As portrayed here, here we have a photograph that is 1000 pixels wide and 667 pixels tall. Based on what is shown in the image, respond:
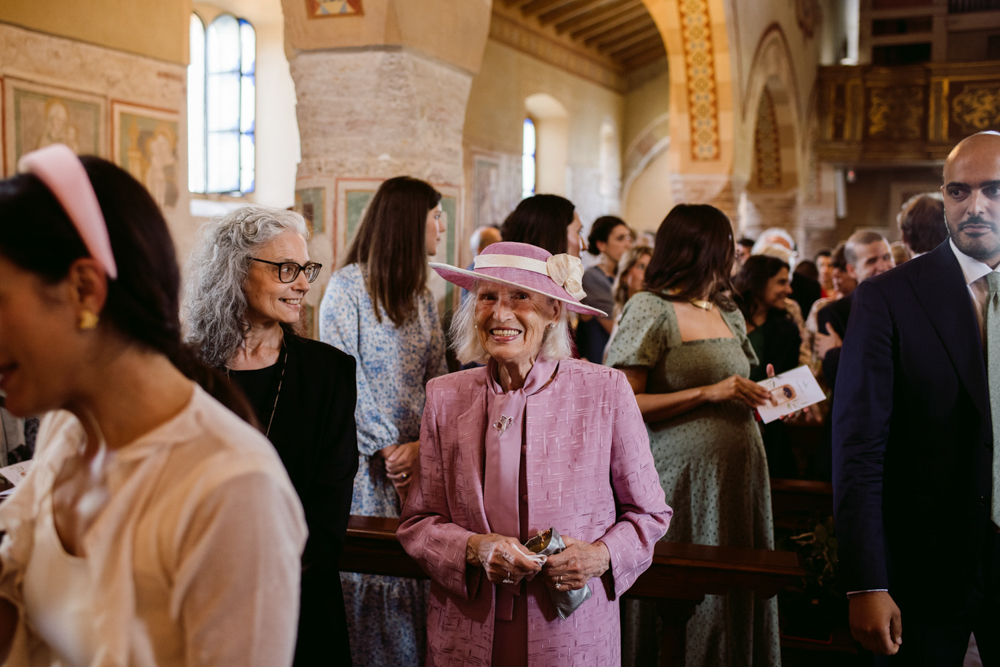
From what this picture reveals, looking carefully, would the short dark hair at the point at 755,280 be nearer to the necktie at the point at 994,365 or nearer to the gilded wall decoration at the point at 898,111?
the necktie at the point at 994,365

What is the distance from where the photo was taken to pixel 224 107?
33.4 ft

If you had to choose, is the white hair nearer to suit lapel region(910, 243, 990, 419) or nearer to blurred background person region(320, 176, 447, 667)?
blurred background person region(320, 176, 447, 667)

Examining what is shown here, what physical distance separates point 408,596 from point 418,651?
0.64 ft

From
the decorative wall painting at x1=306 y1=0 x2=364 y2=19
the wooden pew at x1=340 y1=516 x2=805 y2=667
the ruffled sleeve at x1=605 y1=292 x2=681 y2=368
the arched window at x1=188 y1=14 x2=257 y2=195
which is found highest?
the arched window at x1=188 y1=14 x2=257 y2=195

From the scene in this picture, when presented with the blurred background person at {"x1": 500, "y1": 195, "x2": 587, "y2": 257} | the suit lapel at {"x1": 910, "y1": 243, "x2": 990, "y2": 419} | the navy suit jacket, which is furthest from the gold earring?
the blurred background person at {"x1": 500, "y1": 195, "x2": 587, "y2": 257}

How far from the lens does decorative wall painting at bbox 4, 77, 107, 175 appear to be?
4438mm

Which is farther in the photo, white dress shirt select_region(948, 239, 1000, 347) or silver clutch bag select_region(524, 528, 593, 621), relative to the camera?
white dress shirt select_region(948, 239, 1000, 347)

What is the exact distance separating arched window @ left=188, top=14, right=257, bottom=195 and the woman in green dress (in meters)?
8.22

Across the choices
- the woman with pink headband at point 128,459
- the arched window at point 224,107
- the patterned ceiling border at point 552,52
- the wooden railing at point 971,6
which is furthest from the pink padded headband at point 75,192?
the wooden railing at point 971,6

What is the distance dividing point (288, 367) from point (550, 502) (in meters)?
0.75

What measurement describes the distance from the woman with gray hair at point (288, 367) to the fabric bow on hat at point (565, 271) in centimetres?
59

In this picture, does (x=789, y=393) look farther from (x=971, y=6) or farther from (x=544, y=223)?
(x=971, y=6)

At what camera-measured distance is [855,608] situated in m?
1.99

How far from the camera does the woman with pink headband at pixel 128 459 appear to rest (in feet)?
3.11
